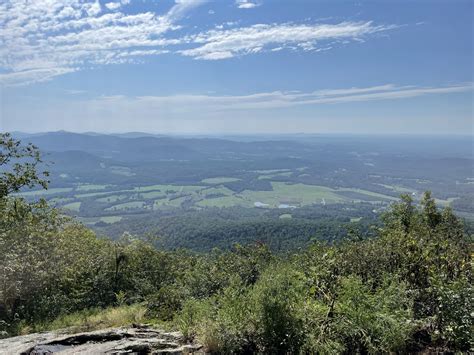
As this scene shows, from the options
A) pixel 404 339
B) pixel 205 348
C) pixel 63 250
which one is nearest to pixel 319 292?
pixel 404 339

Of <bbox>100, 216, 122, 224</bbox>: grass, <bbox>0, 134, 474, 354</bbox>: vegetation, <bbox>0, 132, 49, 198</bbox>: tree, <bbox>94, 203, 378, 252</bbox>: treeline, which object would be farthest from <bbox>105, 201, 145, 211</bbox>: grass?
<bbox>0, 134, 474, 354</bbox>: vegetation

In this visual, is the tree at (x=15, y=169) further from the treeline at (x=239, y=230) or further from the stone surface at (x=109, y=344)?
the treeline at (x=239, y=230)

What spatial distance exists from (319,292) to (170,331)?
3194 mm

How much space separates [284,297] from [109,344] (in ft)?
11.3

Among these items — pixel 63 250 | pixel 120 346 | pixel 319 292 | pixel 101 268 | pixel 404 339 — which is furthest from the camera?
pixel 101 268

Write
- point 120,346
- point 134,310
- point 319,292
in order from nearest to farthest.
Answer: point 120,346
point 319,292
point 134,310

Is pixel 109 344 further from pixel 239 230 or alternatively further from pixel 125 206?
pixel 125 206

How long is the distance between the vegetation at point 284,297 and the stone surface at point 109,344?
0.39 m

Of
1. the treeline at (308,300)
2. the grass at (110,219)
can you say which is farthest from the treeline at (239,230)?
the treeline at (308,300)

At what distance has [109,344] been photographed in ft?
22.0

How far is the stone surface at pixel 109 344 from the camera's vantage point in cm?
635

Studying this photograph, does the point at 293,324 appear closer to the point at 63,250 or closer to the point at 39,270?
the point at 39,270

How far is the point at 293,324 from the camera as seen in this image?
19.5ft

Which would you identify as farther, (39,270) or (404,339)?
(39,270)
